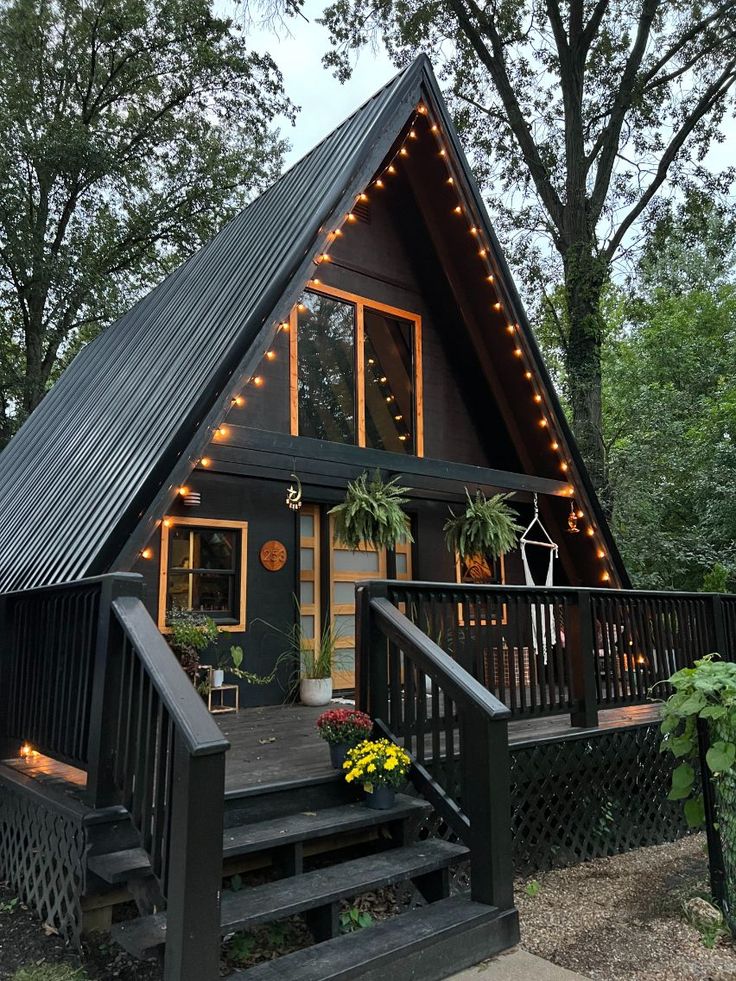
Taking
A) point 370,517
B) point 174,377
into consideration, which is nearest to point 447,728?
point 370,517

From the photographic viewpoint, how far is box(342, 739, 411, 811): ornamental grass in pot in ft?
12.2

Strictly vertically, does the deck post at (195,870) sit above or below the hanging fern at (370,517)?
below

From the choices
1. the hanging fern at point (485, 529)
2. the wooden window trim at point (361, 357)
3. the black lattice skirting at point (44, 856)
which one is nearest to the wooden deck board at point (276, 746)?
the black lattice skirting at point (44, 856)

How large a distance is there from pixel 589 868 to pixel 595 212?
38.8ft

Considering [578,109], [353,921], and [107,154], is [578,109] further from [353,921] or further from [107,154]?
[353,921]

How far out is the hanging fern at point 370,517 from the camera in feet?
21.3

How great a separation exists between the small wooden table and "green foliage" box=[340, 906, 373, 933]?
9.48ft

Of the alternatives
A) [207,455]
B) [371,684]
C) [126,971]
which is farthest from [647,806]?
[207,455]

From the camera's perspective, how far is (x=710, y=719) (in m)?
3.78

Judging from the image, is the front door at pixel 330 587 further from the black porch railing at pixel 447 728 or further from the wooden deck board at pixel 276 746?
the black porch railing at pixel 447 728

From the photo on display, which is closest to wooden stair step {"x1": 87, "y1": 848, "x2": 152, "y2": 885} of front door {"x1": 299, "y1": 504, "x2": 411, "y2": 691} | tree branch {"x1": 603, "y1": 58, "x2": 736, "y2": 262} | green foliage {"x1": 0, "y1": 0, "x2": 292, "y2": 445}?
front door {"x1": 299, "y1": 504, "x2": 411, "y2": 691}

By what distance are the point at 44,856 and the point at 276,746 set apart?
1.51 meters

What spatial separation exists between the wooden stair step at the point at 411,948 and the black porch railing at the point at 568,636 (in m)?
1.51

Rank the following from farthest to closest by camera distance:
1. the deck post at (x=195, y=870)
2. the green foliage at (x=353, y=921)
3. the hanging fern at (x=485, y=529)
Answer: the hanging fern at (x=485, y=529) < the green foliage at (x=353, y=921) < the deck post at (x=195, y=870)
